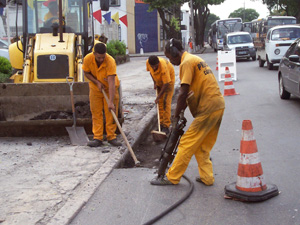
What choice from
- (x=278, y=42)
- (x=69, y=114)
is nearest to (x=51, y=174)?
(x=69, y=114)

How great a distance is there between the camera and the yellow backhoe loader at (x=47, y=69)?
26.6 feet

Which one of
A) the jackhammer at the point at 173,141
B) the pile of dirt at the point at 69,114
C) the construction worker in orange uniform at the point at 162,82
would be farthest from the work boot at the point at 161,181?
the construction worker in orange uniform at the point at 162,82

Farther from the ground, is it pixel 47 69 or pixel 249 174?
pixel 47 69

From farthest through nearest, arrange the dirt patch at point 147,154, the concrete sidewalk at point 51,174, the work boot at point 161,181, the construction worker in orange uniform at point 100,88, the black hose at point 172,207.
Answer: the construction worker in orange uniform at point 100,88, the dirt patch at point 147,154, the work boot at point 161,181, the concrete sidewalk at point 51,174, the black hose at point 172,207

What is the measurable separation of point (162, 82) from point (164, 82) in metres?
0.26

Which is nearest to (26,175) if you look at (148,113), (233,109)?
(148,113)

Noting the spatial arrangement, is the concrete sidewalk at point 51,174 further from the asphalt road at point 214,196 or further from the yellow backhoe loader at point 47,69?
the yellow backhoe loader at point 47,69

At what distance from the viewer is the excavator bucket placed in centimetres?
809

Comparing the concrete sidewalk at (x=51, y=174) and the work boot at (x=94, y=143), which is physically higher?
the work boot at (x=94, y=143)

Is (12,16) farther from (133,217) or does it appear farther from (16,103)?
(133,217)

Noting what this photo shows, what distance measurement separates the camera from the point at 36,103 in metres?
8.12

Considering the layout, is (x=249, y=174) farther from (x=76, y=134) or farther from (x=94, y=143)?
(x=76, y=134)

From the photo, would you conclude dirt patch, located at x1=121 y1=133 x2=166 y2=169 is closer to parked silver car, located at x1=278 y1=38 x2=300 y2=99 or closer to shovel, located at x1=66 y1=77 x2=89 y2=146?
shovel, located at x1=66 y1=77 x2=89 y2=146

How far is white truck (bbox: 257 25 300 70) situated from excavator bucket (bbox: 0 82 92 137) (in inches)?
564
